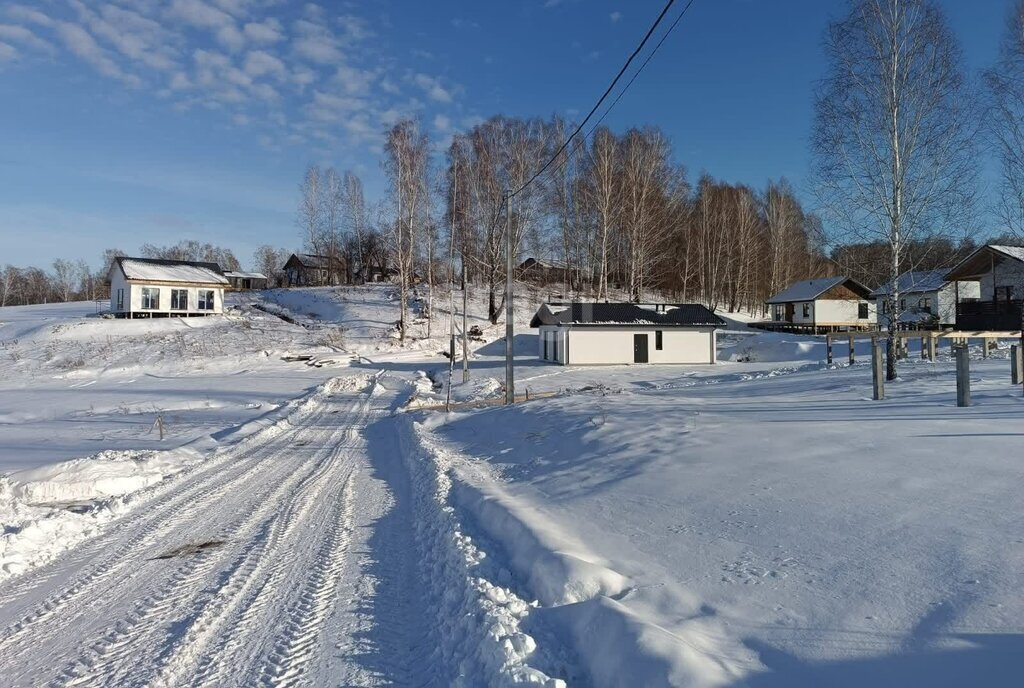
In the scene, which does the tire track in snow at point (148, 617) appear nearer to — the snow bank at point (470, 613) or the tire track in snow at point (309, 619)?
the tire track in snow at point (309, 619)

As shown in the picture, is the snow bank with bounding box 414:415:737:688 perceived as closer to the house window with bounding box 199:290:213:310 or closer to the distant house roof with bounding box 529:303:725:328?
the distant house roof with bounding box 529:303:725:328

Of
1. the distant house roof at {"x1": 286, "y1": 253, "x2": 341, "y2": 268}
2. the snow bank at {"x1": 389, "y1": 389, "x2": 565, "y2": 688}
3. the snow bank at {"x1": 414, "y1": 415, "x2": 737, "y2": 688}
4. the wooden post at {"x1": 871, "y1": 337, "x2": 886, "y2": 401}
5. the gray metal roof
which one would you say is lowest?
the snow bank at {"x1": 389, "y1": 389, "x2": 565, "y2": 688}

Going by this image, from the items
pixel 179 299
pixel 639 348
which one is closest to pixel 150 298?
pixel 179 299

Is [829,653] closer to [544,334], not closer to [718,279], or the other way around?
[544,334]

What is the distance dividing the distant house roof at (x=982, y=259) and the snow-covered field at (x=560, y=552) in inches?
1089

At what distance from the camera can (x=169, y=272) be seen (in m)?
46.8

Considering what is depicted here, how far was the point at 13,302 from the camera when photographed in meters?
93.1

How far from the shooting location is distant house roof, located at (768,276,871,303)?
47.8 meters

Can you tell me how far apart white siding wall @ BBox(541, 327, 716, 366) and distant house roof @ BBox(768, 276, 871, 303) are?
1931 centimetres

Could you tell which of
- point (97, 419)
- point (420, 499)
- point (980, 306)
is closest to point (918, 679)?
point (420, 499)

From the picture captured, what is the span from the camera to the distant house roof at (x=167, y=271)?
44.7 meters

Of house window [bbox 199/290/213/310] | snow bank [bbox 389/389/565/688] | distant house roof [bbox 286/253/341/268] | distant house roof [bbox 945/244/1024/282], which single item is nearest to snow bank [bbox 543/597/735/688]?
snow bank [bbox 389/389/565/688]

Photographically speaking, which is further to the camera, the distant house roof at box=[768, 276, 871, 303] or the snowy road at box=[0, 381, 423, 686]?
the distant house roof at box=[768, 276, 871, 303]

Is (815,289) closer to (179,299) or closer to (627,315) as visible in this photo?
(627,315)
